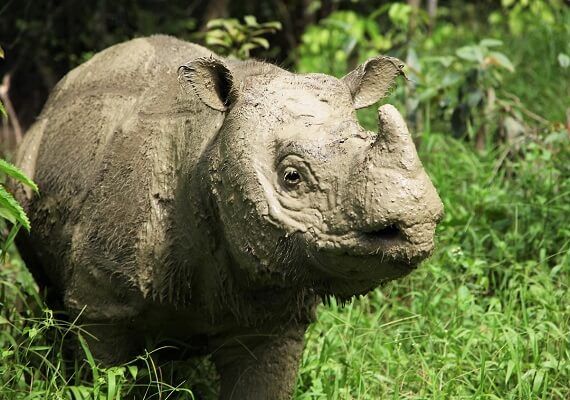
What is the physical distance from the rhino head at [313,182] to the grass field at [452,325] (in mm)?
837

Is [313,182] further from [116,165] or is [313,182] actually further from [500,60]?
[500,60]

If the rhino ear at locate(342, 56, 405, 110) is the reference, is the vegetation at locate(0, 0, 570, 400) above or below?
below

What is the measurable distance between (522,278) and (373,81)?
5.92ft

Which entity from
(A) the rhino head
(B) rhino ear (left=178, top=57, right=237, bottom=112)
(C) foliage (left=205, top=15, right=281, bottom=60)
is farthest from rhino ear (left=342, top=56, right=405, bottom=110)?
(C) foliage (left=205, top=15, right=281, bottom=60)

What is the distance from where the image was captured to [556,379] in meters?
4.12

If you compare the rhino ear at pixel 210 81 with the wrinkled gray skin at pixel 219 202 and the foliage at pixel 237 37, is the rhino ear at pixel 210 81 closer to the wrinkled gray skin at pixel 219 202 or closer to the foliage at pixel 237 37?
the wrinkled gray skin at pixel 219 202

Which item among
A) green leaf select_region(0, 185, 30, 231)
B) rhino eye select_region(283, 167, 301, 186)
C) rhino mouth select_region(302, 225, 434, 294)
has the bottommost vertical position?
green leaf select_region(0, 185, 30, 231)

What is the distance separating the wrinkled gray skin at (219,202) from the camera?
2.89 meters

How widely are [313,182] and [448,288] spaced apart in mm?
2048

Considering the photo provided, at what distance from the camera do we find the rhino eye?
3021mm

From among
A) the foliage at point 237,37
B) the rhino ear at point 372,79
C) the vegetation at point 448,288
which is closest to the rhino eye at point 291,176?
the rhino ear at point 372,79

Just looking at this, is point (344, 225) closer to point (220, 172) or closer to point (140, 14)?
point (220, 172)

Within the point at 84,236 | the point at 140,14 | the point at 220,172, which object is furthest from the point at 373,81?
the point at 140,14

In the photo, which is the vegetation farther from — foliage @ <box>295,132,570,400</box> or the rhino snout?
the rhino snout
